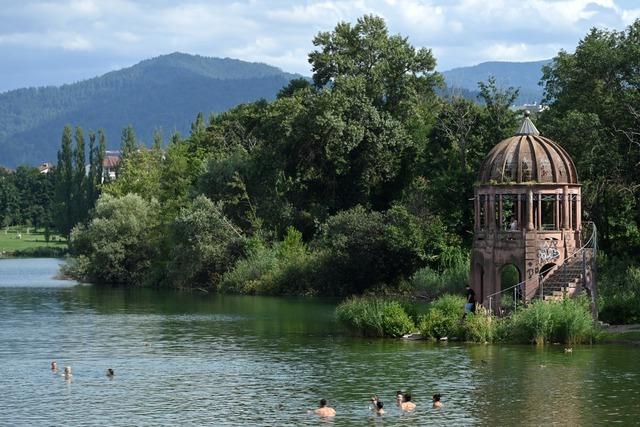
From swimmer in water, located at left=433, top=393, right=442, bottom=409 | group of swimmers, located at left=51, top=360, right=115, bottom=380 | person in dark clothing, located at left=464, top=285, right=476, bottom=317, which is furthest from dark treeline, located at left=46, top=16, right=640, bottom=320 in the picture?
group of swimmers, located at left=51, top=360, right=115, bottom=380

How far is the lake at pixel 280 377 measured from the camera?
131 feet

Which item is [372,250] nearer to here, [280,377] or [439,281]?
[439,281]

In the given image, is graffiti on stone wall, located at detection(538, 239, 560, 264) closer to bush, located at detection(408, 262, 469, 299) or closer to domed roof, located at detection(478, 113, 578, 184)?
domed roof, located at detection(478, 113, 578, 184)

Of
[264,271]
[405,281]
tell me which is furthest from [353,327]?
[264,271]

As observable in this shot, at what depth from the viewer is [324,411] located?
39.6 meters

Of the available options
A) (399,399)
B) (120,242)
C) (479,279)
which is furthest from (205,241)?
(399,399)

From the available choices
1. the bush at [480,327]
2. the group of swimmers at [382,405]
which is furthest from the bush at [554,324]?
the group of swimmers at [382,405]

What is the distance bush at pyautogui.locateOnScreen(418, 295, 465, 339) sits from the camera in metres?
57.1

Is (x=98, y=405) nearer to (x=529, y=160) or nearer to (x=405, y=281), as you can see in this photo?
(x=529, y=160)

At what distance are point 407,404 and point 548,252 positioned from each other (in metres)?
21.4

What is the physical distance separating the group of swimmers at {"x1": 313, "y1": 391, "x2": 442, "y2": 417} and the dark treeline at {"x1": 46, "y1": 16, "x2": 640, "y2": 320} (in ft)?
98.8

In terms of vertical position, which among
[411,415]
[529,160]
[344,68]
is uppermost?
[344,68]

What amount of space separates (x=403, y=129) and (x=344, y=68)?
8.95 meters

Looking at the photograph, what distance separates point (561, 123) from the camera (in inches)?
2963
